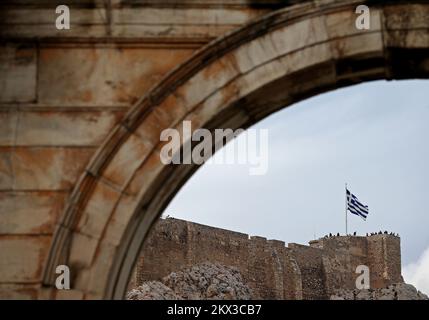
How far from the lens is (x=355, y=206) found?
5116 cm

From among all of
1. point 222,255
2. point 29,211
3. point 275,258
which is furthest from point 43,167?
point 275,258

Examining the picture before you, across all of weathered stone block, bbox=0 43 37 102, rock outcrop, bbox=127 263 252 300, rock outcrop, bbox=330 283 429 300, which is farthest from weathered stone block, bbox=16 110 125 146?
rock outcrop, bbox=330 283 429 300

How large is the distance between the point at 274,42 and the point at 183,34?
61cm

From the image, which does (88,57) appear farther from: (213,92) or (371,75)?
(371,75)

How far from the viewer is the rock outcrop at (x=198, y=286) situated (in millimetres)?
41094

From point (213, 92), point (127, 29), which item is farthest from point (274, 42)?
point (127, 29)

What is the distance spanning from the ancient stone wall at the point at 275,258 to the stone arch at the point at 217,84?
35.3 m

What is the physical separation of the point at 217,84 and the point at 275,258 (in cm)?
4605

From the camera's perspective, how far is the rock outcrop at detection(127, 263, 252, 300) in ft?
135

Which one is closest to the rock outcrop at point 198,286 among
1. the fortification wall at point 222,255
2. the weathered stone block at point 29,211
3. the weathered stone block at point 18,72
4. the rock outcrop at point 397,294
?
the fortification wall at point 222,255

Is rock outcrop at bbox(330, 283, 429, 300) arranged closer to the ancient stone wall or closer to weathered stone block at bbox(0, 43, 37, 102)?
the ancient stone wall

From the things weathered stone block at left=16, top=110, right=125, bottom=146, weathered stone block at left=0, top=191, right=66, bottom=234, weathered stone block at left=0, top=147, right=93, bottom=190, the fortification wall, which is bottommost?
weathered stone block at left=0, top=191, right=66, bottom=234

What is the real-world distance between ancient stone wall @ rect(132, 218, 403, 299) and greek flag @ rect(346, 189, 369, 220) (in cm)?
464

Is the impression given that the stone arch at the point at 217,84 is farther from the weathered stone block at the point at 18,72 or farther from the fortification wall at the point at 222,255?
the fortification wall at the point at 222,255
